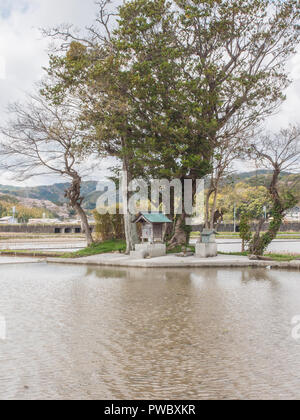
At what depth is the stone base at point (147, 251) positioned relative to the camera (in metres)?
23.1

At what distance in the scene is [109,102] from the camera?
23016 millimetres

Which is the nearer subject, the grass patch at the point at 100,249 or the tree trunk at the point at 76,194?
the grass patch at the point at 100,249

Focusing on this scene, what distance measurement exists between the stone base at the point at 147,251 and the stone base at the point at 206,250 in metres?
1.95

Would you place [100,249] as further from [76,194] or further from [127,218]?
[76,194]

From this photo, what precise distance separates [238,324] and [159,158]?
56.9ft

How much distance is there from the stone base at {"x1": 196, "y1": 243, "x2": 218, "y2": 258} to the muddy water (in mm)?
8787

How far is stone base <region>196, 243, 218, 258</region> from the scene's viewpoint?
23.0 m

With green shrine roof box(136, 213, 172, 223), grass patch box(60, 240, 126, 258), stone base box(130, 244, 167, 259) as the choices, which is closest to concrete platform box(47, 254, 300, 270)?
stone base box(130, 244, 167, 259)

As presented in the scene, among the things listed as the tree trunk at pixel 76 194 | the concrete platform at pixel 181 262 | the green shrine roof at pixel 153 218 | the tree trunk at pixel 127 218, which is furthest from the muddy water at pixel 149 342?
the tree trunk at pixel 76 194

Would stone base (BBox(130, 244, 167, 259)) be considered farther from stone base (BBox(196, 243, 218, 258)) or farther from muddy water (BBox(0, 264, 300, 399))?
muddy water (BBox(0, 264, 300, 399))

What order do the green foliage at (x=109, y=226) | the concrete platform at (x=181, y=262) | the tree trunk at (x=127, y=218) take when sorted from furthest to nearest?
the green foliage at (x=109, y=226) → the tree trunk at (x=127, y=218) → the concrete platform at (x=181, y=262)

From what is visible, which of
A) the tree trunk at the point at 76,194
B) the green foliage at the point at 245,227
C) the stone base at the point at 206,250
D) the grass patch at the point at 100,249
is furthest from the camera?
the tree trunk at the point at 76,194

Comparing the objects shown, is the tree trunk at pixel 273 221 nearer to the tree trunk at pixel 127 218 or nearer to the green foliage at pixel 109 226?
the tree trunk at pixel 127 218
